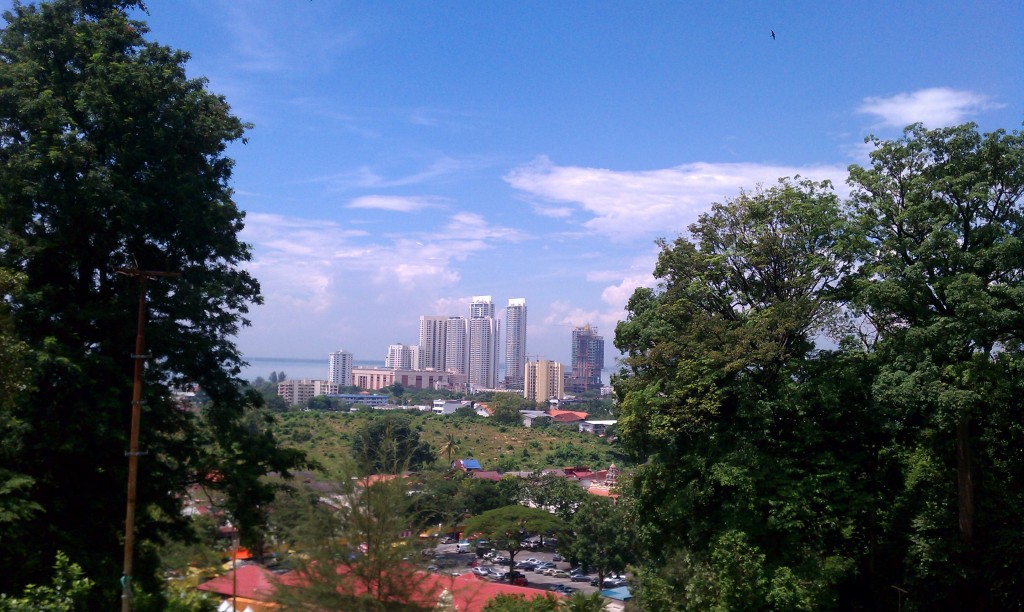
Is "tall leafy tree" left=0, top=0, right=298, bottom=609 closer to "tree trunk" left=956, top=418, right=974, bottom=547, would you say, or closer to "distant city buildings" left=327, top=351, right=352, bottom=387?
"tree trunk" left=956, top=418, right=974, bottom=547

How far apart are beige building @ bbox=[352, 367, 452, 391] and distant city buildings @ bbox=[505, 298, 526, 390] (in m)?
23.4

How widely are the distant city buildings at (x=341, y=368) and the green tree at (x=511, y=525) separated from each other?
12860 cm

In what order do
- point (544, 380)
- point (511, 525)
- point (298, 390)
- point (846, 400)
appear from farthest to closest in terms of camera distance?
point (544, 380) < point (298, 390) < point (511, 525) < point (846, 400)


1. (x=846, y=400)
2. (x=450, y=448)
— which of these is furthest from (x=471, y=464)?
(x=846, y=400)

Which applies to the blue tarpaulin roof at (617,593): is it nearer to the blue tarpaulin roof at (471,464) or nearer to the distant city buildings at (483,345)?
the blue tarpaulin roof at (471,464)

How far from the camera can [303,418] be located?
53188 mm

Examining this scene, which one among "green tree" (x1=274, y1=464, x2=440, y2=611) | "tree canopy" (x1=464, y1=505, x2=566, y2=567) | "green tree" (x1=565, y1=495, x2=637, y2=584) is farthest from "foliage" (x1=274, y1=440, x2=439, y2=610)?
"green tree" (x1=565, y1=495, x2=637, y2=584)

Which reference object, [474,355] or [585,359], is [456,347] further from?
[585,359]

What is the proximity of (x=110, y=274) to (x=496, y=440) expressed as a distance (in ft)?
168

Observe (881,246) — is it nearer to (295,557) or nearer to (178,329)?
(295,557)

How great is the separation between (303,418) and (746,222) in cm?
4535

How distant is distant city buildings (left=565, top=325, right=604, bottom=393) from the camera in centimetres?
13280

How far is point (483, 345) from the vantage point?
153 meters

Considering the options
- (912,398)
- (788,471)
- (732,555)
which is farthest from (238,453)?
(912,398)
